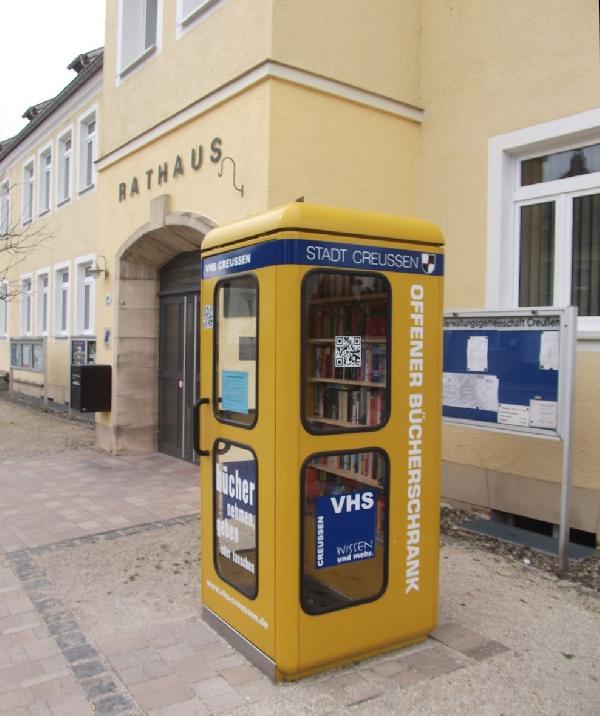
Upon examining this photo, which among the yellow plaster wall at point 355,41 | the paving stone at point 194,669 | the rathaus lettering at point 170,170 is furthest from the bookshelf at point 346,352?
the rathaus lettering at point 170,170

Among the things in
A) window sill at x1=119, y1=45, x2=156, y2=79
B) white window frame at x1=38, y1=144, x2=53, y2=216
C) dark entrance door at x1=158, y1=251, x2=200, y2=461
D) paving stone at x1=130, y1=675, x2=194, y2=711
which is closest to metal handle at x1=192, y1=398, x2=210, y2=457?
paving stone at x1=130, y1=675, x2=194, y2=711

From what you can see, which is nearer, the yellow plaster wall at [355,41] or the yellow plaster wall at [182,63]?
the yellow plaster wall at [355,41]

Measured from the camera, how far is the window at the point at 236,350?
324 centimetres

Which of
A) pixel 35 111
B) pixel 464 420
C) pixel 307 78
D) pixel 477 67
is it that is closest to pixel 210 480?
pixel 464 420

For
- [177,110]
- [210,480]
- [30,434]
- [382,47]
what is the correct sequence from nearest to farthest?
[210,480] < [382,47] < [177,110] < [30,434]

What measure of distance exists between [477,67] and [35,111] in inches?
610

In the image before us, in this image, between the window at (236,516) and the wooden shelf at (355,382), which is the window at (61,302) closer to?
the window at (236,516)

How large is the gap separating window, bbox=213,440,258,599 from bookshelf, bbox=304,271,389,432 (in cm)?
47

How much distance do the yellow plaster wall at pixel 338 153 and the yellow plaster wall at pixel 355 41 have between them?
0.91 feet

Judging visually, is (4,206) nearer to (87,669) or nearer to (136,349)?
(136,349)

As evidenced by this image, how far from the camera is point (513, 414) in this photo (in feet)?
16.4

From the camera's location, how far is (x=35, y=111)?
18.3 metres

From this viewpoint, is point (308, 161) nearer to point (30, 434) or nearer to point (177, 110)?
point (177, 110)

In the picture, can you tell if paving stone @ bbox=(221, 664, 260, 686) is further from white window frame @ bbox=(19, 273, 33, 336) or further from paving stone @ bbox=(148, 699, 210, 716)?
white window frame @ bbox=(19, 273, 33, 336)
